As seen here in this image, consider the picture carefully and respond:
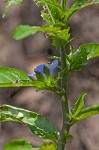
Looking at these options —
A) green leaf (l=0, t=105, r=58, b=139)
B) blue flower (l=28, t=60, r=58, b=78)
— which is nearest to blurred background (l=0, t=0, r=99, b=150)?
green leaf (l=0, t=105, r=58, b=139)


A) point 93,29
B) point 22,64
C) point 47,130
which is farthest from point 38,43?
point 47,130

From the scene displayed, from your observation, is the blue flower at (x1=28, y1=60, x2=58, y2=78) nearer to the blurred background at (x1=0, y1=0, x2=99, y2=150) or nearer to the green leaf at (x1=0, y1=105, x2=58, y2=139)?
the green leaf at (x1=0, y1=105, x2=58, y2=139)

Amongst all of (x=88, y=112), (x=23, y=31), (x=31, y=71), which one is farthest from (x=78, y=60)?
(x=31, y=71)

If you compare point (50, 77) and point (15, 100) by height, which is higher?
point (50, 77)

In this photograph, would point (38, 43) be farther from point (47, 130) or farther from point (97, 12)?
point (47, 130)

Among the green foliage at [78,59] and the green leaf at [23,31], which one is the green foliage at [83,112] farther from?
the green leaf at [23,31]

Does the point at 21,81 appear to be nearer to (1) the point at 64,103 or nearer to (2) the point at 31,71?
(1) the point at 64,103
